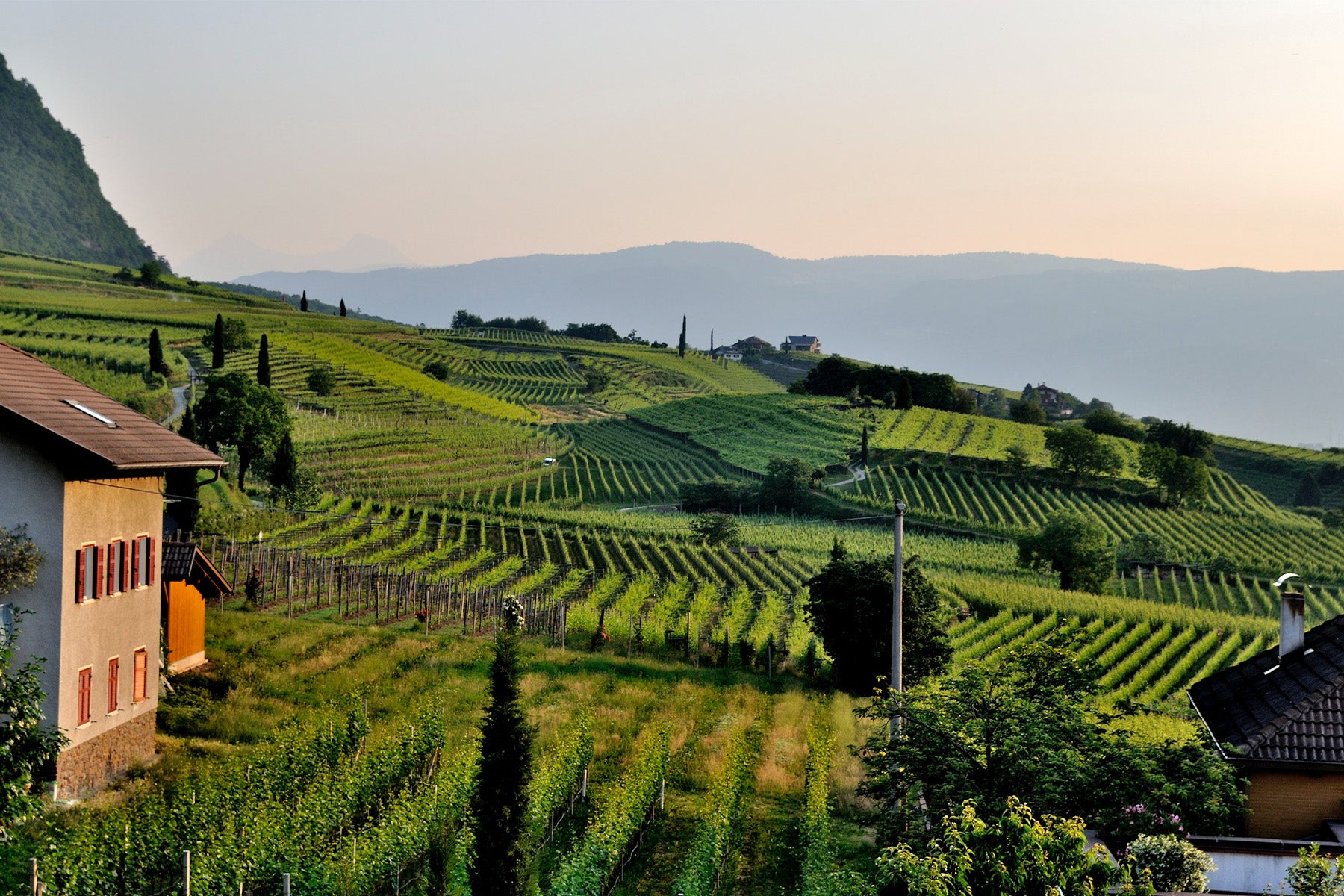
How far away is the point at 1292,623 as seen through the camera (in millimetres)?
15609

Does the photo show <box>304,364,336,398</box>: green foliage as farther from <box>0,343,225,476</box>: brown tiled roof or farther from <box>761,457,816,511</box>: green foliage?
<box>0,343,225,476</box>: brown tiled roof

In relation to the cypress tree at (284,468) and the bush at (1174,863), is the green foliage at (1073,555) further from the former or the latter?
the bush at (1174,863)

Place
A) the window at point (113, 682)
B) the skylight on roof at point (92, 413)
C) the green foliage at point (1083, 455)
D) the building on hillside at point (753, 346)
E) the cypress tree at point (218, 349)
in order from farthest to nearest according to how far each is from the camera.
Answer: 1. the building on hillside at point (753, 346)
2. the green foliage at point (1083, 455)
3. the cypress tree at point (218, 349)
4. the skylight on roof at point (92, 413)
5. the window at point (113, 682)

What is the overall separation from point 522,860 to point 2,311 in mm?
88395

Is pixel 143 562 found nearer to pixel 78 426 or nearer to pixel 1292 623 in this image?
pixel 78 426

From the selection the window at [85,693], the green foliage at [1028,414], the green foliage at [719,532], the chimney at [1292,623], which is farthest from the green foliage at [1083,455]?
the window at [85,693]

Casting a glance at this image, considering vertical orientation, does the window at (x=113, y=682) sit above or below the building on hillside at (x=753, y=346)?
below

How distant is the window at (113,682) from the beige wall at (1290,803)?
15661mm

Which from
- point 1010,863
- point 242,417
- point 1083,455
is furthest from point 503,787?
point 1083,455

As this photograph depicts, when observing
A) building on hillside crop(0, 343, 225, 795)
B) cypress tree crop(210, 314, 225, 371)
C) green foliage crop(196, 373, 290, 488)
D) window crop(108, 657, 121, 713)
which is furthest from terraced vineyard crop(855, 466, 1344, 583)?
window crop(108, 657, 121, 713)

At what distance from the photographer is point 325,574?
3006cm

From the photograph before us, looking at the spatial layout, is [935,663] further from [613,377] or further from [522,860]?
[613,377]

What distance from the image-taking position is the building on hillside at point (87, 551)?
1527cm

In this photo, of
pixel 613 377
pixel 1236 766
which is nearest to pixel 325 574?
pixel 1236 766
